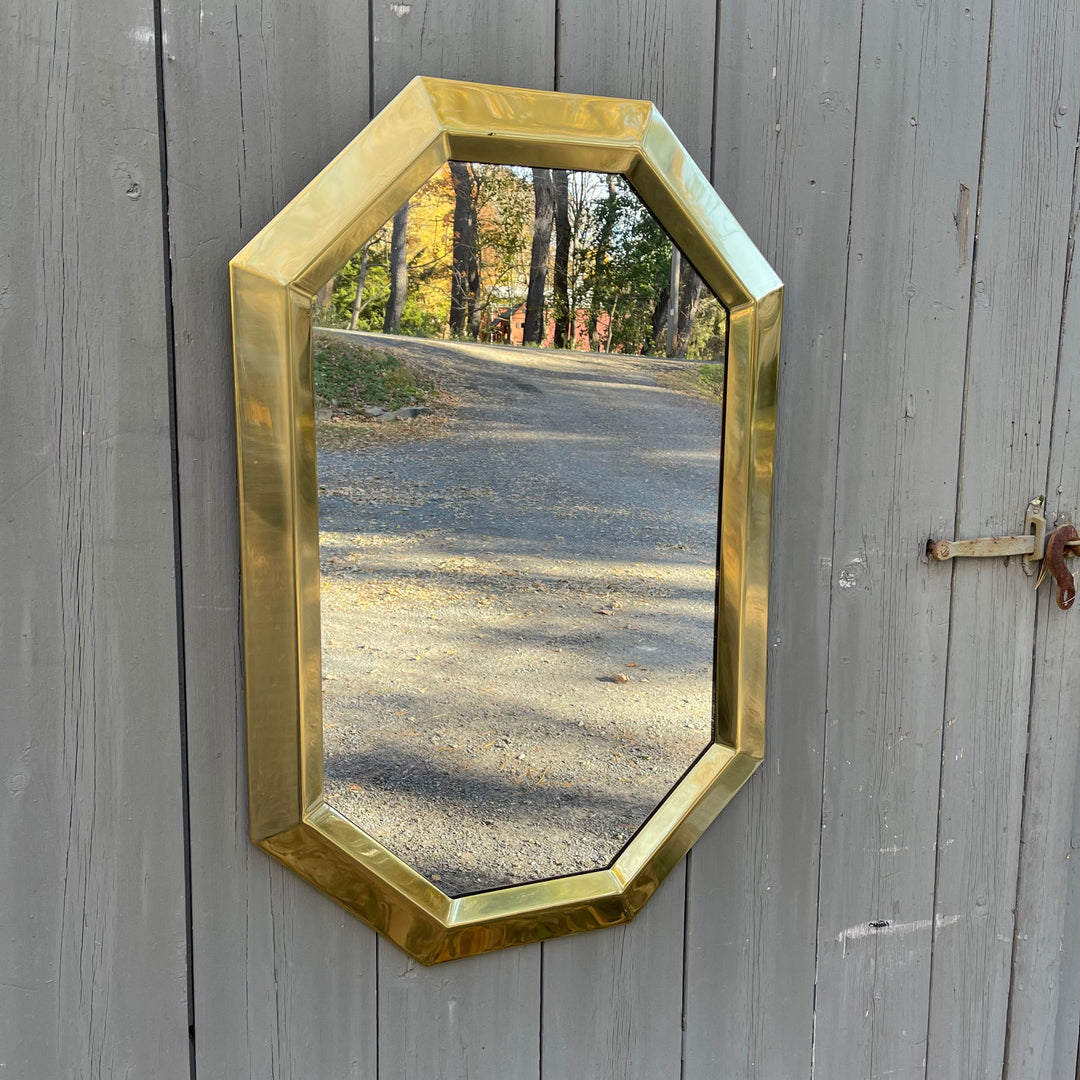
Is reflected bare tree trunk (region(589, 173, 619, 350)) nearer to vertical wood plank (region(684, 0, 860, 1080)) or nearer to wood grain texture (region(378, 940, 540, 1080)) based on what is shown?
vertical wood plank (region(684, 0, 860, 1080))

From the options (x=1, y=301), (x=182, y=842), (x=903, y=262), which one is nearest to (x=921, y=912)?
(x=903, y=262)

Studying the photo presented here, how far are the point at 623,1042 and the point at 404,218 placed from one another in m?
0.99

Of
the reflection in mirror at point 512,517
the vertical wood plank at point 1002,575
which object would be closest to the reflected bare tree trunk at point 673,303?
the reflection in mirror at point 512,517

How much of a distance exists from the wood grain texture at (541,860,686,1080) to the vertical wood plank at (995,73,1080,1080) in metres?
0.59

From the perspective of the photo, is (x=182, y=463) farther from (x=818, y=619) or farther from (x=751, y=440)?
(x=818, y=619)

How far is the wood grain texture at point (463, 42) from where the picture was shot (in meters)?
0.85

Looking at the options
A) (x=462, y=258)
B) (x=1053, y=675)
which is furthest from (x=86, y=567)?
(x=1053, y=675)

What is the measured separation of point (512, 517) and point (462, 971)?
526mm

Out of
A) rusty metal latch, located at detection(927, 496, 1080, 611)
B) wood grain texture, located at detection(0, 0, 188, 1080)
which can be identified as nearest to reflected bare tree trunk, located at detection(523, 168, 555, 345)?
wood grain texture, located at detection(0, 0, 188, 1080)

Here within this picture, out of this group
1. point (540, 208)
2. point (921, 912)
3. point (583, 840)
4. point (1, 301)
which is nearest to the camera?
point (1, 301)

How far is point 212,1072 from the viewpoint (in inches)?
36.0

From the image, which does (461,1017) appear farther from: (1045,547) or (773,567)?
(1045,547)

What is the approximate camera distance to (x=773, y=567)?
1.09m

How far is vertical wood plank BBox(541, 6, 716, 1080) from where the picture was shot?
917 millimetres
